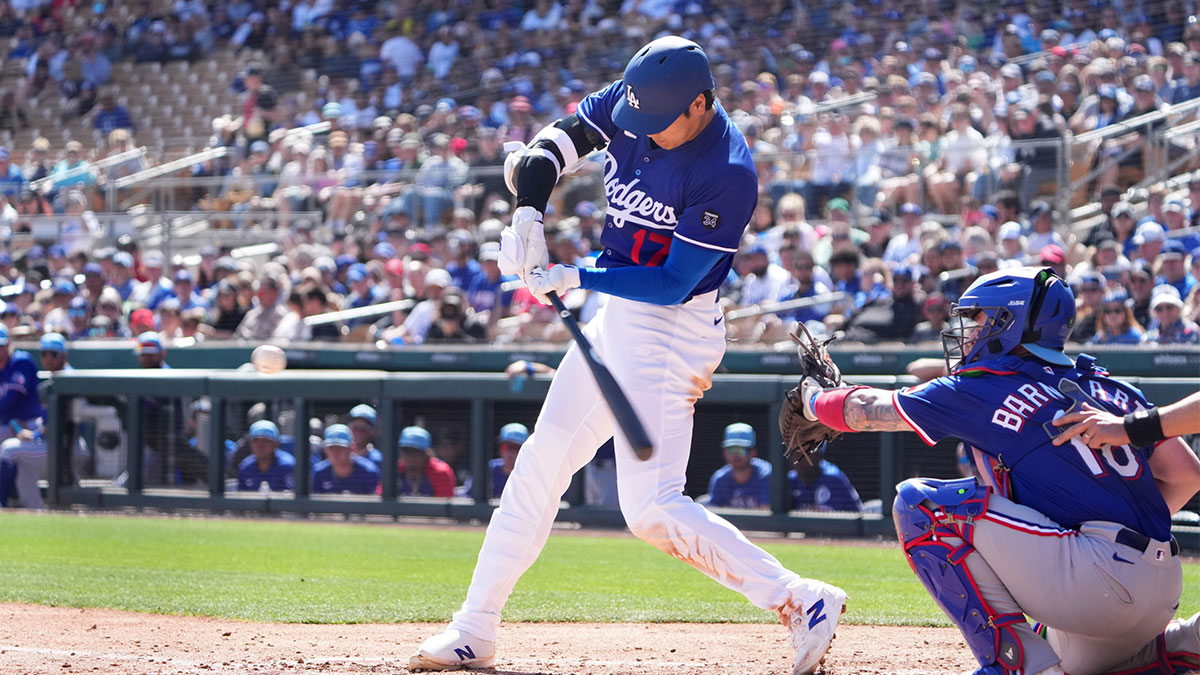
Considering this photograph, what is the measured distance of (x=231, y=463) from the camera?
942 cm

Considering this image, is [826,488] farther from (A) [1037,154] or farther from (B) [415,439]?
(A) [1037,154]

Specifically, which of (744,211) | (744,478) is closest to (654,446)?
(744,211)

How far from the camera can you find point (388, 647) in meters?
4.30

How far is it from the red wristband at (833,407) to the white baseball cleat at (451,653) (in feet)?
3.67

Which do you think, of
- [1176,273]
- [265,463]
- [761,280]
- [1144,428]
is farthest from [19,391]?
[1144,428]

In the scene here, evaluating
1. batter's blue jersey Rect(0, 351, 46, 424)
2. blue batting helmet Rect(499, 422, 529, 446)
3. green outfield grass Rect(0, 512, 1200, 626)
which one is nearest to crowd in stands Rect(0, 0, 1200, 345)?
blue batting helmet Rect(499, 422, 529, 446)

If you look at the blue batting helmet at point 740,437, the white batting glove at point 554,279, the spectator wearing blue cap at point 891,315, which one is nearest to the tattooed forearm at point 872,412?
the white batting glove at point 554,279

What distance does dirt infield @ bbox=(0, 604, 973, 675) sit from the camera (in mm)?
3922

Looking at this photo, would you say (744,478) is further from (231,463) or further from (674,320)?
(674,320)

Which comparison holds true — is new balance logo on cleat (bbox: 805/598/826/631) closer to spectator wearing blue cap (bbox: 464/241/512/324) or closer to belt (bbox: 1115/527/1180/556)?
belt (bbox: 1115/527/1180/556)

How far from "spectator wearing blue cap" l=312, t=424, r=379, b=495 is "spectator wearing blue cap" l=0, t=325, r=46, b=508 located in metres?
2.34

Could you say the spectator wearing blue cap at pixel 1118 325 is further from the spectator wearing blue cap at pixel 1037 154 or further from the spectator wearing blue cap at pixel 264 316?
the spectator wearing blue cap at pixel 264 316

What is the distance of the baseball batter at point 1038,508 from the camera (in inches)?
125

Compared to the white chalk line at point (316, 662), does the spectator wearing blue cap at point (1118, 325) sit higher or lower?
higher
